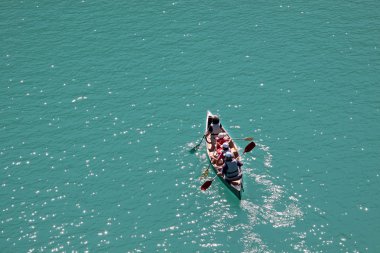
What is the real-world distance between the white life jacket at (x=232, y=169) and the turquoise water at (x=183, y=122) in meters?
1.18

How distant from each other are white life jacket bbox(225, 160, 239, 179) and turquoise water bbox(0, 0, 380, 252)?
3.86 feet

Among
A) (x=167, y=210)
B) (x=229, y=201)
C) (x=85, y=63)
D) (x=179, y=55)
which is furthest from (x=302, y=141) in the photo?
(x=85, y=63)

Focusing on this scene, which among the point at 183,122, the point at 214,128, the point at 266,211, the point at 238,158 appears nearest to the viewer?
the point at 266,211

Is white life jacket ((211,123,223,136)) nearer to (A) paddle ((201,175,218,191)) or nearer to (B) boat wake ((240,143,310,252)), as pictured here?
(B) boat wake ((240,143,310,252))

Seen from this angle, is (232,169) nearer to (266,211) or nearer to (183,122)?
(266,211)

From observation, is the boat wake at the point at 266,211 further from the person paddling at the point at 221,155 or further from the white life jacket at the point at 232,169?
the person paddling at the point at 221,155

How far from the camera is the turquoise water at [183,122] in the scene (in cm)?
3175

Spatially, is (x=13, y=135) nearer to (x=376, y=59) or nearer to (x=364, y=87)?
(x=364, y=87)

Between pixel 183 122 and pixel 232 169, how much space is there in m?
7.84

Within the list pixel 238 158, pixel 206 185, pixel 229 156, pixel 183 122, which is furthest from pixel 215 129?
pixel 206 185

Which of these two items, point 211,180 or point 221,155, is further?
point 221,155

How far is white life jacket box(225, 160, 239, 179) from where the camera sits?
32806 millimetres

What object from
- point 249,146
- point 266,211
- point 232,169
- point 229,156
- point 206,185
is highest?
point 229,156

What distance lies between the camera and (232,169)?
3284 centimetres
